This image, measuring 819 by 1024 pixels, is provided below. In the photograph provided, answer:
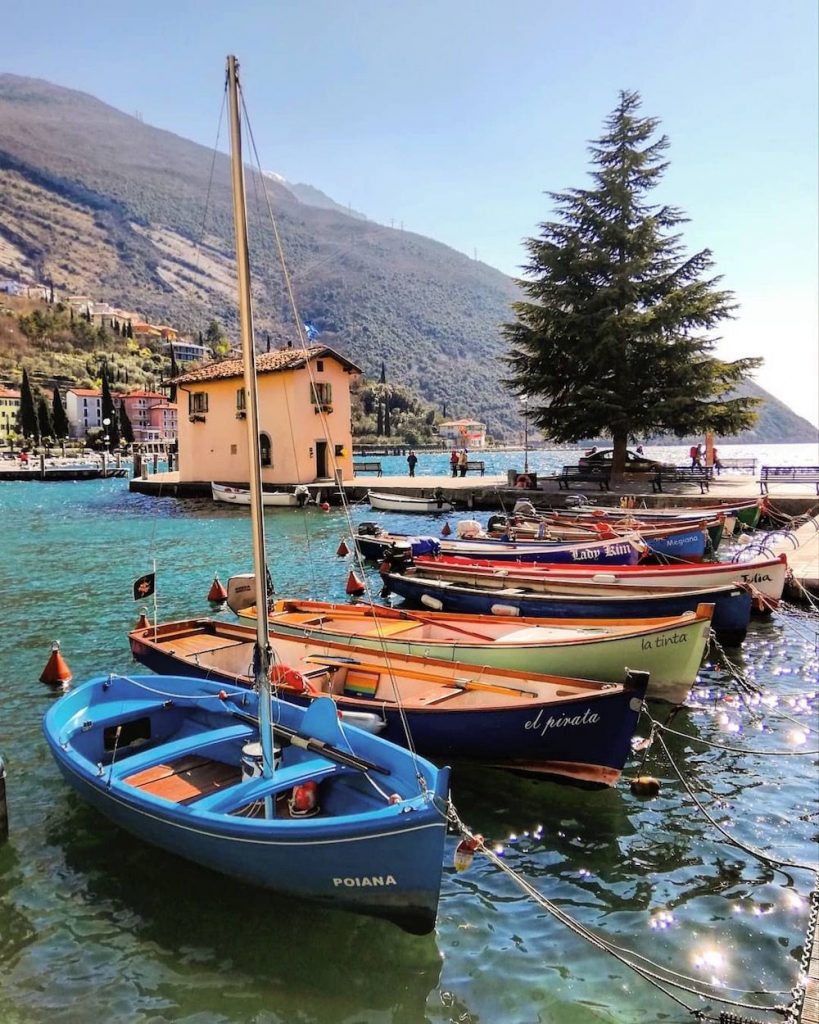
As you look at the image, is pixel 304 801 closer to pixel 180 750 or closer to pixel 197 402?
pixel 180 750

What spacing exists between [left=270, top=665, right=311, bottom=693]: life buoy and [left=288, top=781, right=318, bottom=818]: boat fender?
2284mm

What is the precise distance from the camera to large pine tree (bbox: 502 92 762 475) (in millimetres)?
36875

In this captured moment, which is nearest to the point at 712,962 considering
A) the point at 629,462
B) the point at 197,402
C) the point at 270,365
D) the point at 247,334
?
the point at 247,334

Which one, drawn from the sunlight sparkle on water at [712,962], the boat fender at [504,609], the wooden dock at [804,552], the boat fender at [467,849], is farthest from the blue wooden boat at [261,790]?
the wooden dock at [804,552]

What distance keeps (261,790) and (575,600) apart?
8329 mm

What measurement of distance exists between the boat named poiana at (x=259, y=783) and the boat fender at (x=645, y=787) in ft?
10.7

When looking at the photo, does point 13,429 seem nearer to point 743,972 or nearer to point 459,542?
point 459,542

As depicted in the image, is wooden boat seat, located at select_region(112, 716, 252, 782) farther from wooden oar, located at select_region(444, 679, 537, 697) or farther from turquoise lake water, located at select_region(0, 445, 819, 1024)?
A: wooden oar, located at select_region(444, 679, 537, 697)

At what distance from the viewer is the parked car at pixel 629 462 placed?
38.4 meters

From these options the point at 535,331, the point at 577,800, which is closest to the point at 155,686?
the point at 577,800

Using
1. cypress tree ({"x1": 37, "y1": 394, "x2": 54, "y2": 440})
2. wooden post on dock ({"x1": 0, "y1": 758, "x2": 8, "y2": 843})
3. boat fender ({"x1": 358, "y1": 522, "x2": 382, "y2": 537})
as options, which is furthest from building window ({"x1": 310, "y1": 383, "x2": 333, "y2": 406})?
cypress tree ({"x1": 37, "y1": 394, "x2": 54, "y2": 440})

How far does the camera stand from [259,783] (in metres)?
6.40

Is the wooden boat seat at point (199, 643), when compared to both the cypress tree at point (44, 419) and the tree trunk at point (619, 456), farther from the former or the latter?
the cypress tree at point (44, 419)

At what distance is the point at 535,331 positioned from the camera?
4019 cm
